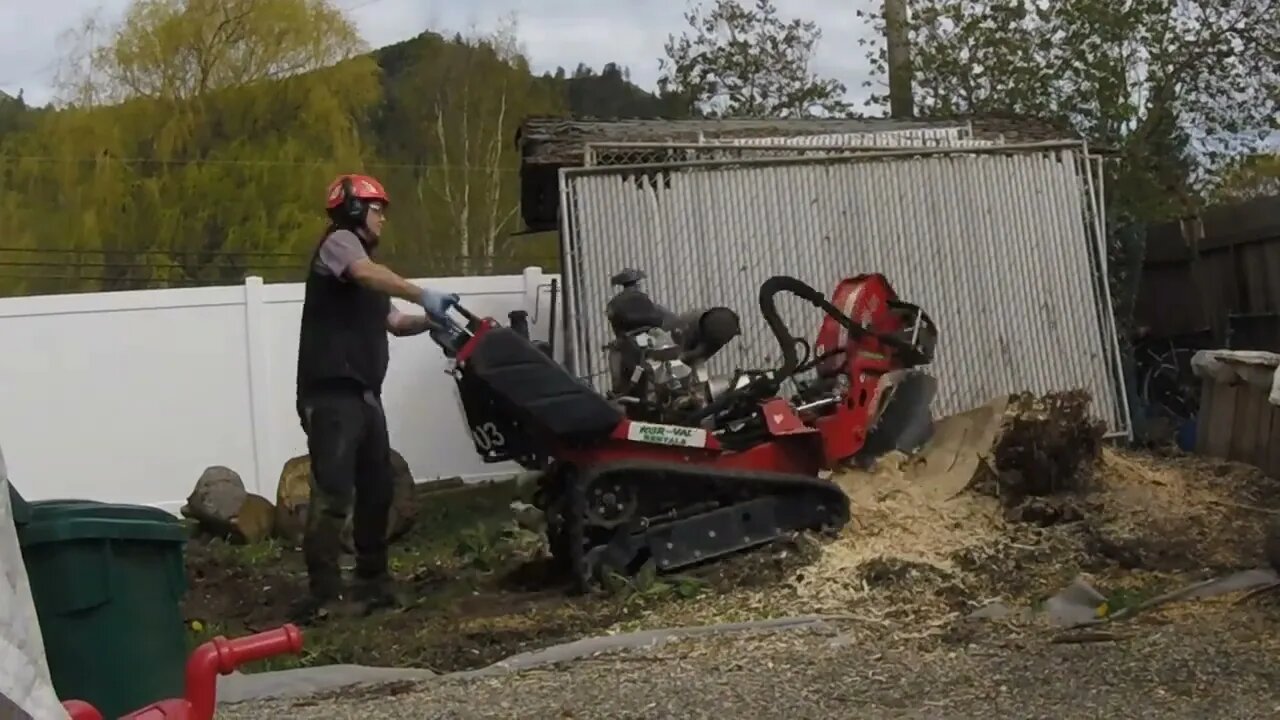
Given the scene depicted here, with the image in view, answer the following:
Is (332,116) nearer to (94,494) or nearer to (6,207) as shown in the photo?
(6,207)

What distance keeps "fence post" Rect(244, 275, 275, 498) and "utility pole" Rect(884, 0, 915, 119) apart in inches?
261

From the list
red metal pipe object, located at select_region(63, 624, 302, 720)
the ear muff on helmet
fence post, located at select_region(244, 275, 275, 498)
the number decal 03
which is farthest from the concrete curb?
fence post, located at select_region(244, 275, 275, 498)

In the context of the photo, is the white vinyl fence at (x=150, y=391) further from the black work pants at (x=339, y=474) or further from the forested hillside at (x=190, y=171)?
the forested hillside at (x=190, y=171)

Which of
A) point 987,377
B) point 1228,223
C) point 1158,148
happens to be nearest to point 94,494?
point 987,377

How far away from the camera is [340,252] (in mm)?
6676

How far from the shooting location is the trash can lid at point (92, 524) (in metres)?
3.98

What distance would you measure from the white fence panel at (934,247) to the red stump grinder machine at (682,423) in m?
2.29

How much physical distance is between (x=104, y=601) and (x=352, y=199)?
3005mm

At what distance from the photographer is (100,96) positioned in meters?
29.6

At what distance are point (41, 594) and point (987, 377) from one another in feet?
23.7

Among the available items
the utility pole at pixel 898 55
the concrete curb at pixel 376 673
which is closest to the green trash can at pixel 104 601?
the concrete curb at pixel 376 673

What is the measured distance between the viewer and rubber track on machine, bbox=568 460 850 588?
268 inches

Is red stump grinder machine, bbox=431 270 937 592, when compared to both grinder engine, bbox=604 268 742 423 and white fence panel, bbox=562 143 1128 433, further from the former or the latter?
white fence panel, bbox=562 143 1128 433

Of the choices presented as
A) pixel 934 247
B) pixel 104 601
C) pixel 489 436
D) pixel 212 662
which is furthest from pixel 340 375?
pixel 934 247
